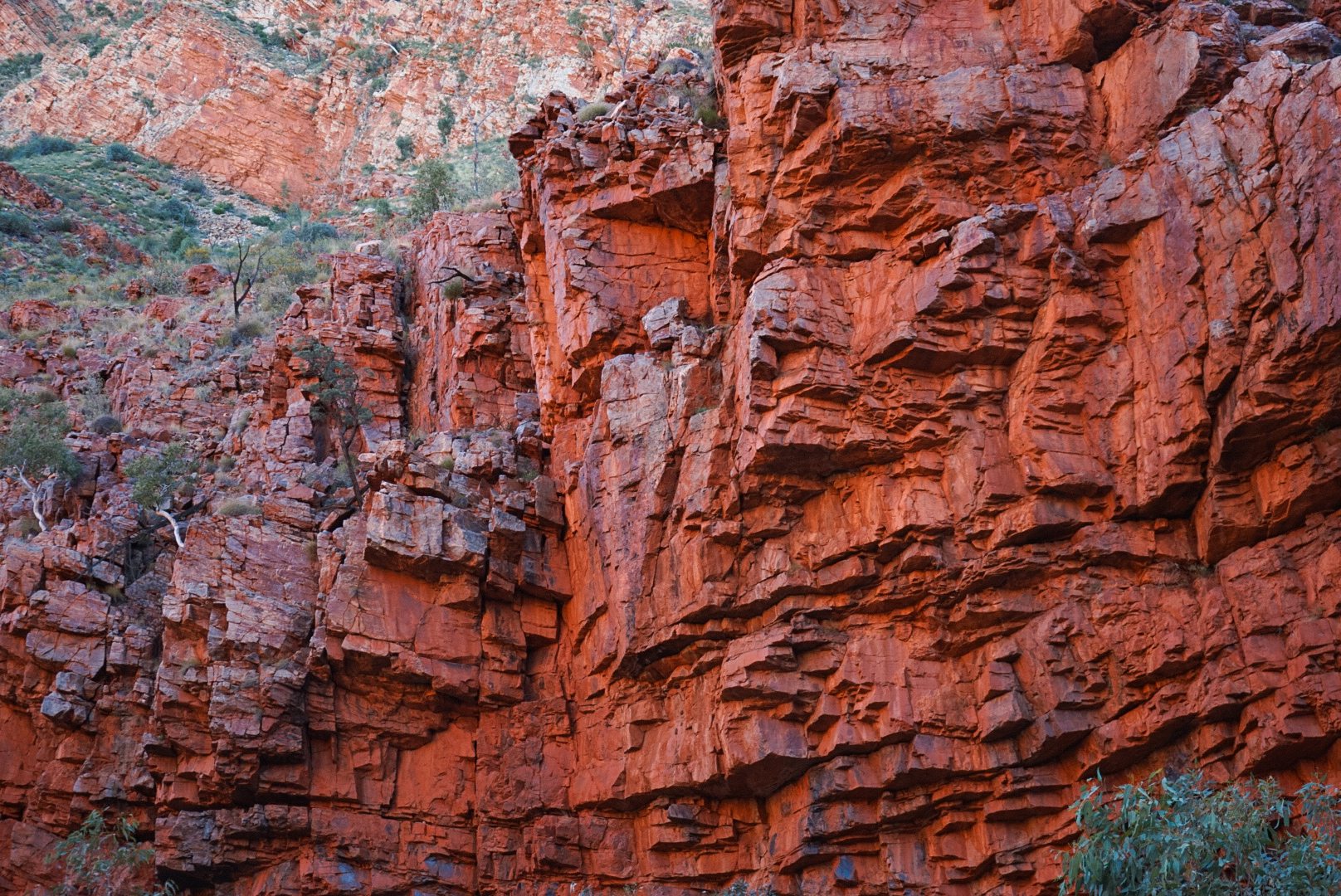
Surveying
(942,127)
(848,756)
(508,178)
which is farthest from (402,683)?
(508,178)

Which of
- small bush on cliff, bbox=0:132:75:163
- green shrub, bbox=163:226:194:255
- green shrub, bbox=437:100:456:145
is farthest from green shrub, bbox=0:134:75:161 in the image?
green shrub, bbox=437:100:456:145

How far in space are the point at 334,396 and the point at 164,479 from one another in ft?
12.1

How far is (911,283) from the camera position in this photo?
52.7 ft

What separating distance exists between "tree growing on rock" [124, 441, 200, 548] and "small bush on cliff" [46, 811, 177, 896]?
211 inches

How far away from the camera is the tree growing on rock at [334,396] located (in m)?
24.4

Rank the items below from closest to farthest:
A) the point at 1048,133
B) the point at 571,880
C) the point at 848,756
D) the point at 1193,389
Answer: the point at 1193,389 < the point at 848,756 < the point at 1048,133 < the point at 571,880

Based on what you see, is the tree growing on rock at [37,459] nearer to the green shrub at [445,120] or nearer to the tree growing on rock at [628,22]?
the tree growing on rock at [628,22]

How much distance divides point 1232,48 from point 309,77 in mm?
51679

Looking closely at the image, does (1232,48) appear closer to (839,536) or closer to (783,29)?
(783,29)

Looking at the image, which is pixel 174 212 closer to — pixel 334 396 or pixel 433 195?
pixel 433 195

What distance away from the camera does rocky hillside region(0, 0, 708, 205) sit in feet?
174

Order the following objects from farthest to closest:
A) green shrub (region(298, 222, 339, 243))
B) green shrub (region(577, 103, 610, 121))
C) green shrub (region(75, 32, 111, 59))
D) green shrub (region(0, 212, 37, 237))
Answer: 1. green shrub (region(75, 32, 111, 59))
2. green shrub (region(298, 222, 339, 243))
3. green shrub (region(0, 212, 37, 237))
4. green shrub (region(577, 103, 610, 121))

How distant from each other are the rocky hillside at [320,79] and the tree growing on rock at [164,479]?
26.2 meters

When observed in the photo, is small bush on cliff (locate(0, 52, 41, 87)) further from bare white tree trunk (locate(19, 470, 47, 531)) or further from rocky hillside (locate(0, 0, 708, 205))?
bare white tree trunk (locate(19, 470, 47, 531))
